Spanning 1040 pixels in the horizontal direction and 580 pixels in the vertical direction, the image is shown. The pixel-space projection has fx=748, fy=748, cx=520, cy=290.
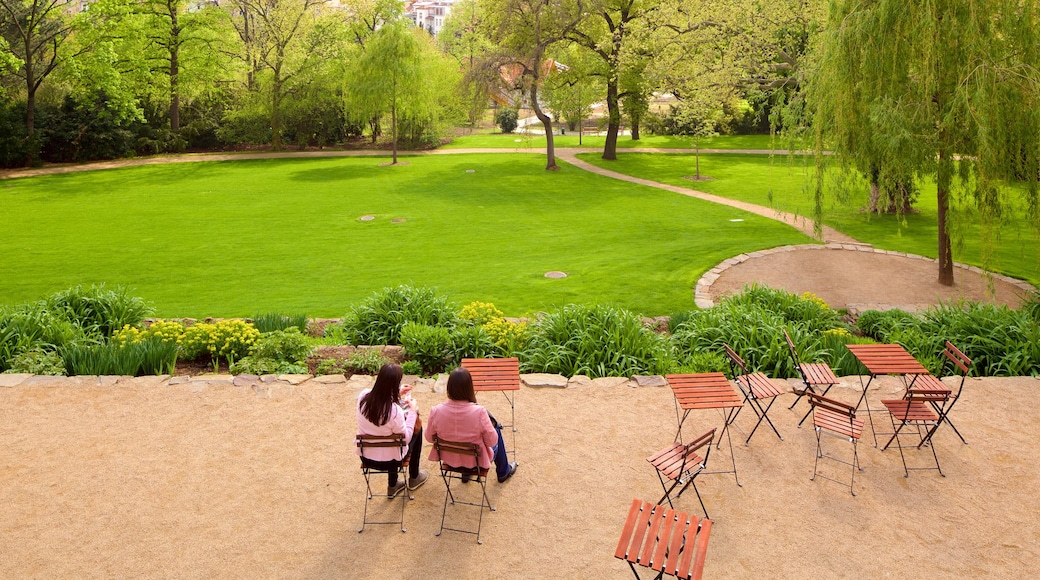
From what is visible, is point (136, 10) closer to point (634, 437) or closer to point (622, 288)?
point (622, 288)

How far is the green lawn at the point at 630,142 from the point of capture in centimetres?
3772

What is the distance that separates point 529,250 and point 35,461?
41.3 feet

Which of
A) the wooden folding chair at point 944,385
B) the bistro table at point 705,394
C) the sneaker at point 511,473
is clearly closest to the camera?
the sneaker at point 511,473

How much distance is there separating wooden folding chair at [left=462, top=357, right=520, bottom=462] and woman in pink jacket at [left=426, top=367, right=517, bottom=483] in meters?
1.05

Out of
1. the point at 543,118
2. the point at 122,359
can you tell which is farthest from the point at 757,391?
the point at 543,118

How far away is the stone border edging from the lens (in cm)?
1389

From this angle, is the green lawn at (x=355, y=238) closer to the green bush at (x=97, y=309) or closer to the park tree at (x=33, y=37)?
the green bush at (x=97, y=309)

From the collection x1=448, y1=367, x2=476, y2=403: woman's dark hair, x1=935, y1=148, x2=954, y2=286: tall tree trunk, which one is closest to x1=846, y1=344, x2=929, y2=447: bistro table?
x1=448, y1=367, x2=476, y2=403: woman's dark hair

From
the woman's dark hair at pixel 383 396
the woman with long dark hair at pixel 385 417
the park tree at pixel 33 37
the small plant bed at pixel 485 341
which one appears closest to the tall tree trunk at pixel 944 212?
the small plant bed at pixel 485 341

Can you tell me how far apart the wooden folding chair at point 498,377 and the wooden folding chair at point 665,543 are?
2349 millimetres

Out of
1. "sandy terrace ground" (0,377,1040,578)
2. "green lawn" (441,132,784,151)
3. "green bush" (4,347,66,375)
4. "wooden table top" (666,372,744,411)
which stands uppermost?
"green lawn" (441,132,784,151)

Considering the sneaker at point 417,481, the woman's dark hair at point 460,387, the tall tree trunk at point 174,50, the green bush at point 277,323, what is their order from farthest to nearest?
the tall tree trunk at point 174,50
the green bush at point 277,323
the sneaker at point 417,481
the woman's dark hair at point 460,387

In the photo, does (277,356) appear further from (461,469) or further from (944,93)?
(944,93)

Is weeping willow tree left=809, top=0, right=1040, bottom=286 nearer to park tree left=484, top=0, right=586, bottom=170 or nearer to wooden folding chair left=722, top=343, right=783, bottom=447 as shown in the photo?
wooden folding chair left=722, top=343, right=783, bottom=447
